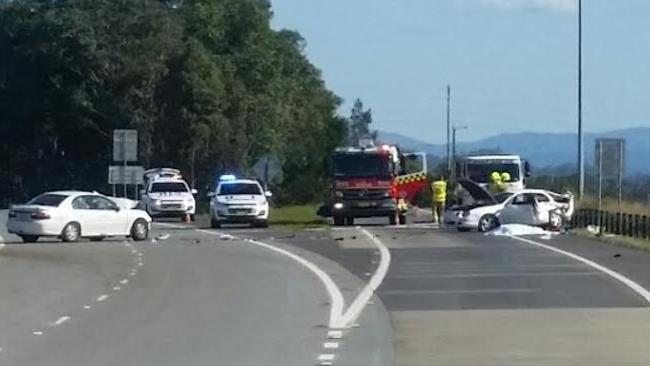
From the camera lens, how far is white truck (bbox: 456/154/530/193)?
195ft

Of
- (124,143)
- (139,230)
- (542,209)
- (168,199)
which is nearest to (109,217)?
(139,230)

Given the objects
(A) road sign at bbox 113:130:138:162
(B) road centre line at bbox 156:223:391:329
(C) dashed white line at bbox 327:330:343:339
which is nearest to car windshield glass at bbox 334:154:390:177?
(A) road sign at bbox 113:130:138:162

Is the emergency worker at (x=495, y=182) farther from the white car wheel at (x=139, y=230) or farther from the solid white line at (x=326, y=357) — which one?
the solid white line at (x=326, y=357)

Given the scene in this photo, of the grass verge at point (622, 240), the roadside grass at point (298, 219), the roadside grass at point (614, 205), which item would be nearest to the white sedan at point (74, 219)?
Answer: the roadside grass at point (298, 219)

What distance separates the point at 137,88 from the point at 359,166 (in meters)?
34.7

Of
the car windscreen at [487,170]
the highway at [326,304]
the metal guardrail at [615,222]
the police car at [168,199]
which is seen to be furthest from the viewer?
the police car at [168,199]

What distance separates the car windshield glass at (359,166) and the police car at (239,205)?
2.78 metres

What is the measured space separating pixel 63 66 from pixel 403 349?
72836 mm

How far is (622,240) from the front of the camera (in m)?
43.7

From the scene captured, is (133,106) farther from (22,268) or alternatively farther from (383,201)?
(22,268)

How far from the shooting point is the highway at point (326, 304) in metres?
17.5

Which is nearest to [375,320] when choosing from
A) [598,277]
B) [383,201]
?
[598,277]

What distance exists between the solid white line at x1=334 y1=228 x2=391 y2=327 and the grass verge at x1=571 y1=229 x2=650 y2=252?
6.13 m

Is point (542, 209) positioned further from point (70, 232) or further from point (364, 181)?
point (70, 232)
